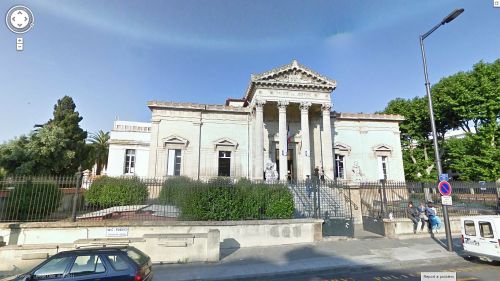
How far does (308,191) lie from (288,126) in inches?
592

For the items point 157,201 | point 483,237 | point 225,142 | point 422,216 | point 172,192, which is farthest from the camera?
point 225,142

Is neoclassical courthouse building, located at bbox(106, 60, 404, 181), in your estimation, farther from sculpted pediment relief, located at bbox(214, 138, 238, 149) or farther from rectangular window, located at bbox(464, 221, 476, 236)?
rectangular window, located at bbox(464, 221, 476, 236)

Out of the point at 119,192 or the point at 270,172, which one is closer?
the point at 119,192

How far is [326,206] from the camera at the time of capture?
49.0 ft

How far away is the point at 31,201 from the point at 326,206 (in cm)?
1407

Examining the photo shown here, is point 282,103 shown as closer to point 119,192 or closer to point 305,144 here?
point 305,144

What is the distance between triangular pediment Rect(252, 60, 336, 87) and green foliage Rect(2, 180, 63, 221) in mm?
18875

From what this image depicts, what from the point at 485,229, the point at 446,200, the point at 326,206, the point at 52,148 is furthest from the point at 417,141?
the point at 52,148

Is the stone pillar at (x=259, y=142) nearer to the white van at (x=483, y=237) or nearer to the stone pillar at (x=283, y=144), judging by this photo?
the stone pillar at (x=283, y=144)

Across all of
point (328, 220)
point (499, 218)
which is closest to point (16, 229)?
point (328, 220)

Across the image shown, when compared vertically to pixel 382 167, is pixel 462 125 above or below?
above

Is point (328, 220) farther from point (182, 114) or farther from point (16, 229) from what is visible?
point (182, 114)

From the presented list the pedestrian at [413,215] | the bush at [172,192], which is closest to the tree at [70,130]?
the bush at [172,192]

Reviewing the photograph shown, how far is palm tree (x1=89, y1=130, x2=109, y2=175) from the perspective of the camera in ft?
132
